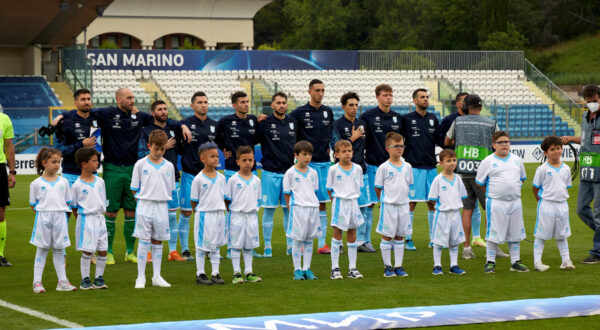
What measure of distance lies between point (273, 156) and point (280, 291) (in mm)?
3034

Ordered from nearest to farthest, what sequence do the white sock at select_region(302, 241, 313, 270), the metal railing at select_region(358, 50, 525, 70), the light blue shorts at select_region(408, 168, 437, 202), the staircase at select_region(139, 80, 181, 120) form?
the white sock at select_region(302, 241, 313, 270)
the light blue shorts at select_region(408, 168, 437, 202)
the staircase at select_region(139, 80, 181, 120)
the metal railing at select_region(358, 50, 525, 70)

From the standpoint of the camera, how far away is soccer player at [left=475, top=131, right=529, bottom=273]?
370 inches

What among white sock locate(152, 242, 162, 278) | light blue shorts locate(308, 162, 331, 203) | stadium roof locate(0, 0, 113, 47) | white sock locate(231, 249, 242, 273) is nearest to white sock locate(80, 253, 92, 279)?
white sock locate(152, 242, 162, 278)

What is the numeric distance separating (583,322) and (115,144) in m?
5.95

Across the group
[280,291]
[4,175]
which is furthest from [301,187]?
[4,175]

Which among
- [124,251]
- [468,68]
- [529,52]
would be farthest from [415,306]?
[529,52]

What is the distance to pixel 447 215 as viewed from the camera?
30.5 ft

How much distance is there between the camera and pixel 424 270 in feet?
31.7

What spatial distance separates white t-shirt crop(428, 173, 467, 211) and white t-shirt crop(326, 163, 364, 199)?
90 cm

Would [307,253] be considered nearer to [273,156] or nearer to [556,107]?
[273,156]

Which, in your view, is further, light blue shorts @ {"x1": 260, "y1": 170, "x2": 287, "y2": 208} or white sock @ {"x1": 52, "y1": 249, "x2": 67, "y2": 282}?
light blue shorts @ {"x1": 260, "y1": 170, "x2": 287, "y2": 208}

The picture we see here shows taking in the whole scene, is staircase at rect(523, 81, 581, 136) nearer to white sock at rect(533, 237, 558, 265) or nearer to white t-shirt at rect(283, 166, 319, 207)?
white sock at rect(533, 237, 558, 265)

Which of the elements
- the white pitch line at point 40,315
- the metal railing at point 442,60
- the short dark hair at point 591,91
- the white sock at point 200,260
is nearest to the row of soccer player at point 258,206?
the white sock at point 200,260

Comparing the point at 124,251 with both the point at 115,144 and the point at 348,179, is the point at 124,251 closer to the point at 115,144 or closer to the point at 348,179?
the point at 115,144
